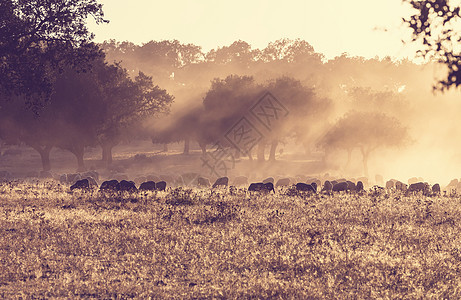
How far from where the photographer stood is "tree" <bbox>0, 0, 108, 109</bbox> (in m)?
23.1

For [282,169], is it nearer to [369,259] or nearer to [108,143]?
[108,143]

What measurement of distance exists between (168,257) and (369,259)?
→ 15.0ft

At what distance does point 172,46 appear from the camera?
478 feet

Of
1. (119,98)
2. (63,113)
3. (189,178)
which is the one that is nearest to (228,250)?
(189,178)

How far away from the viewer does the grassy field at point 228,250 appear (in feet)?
34.3

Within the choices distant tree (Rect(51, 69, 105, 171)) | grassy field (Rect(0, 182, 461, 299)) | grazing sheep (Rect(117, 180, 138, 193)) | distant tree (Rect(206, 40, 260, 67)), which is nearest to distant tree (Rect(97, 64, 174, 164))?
distant tree (Rect(51, 69, 105, 171))

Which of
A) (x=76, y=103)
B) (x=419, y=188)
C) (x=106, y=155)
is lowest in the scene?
(x=419, y=188)

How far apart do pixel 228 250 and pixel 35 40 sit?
563 inches

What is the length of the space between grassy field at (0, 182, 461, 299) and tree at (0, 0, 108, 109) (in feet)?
16.7

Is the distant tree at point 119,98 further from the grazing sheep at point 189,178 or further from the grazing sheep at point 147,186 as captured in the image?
the grazing sheep at point 147,186

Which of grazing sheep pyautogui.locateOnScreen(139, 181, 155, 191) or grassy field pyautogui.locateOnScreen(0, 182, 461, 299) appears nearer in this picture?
grassy field pyautogui.locateOnScreen(0, 182, 461, 299)

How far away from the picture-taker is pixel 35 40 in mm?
23234

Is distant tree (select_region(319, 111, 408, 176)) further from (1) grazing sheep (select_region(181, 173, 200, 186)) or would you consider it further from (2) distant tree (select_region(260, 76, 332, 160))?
(1) grazing sheep (select_region(181, 173, 200, 186))

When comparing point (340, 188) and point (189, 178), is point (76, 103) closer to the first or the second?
point (189, 178)
